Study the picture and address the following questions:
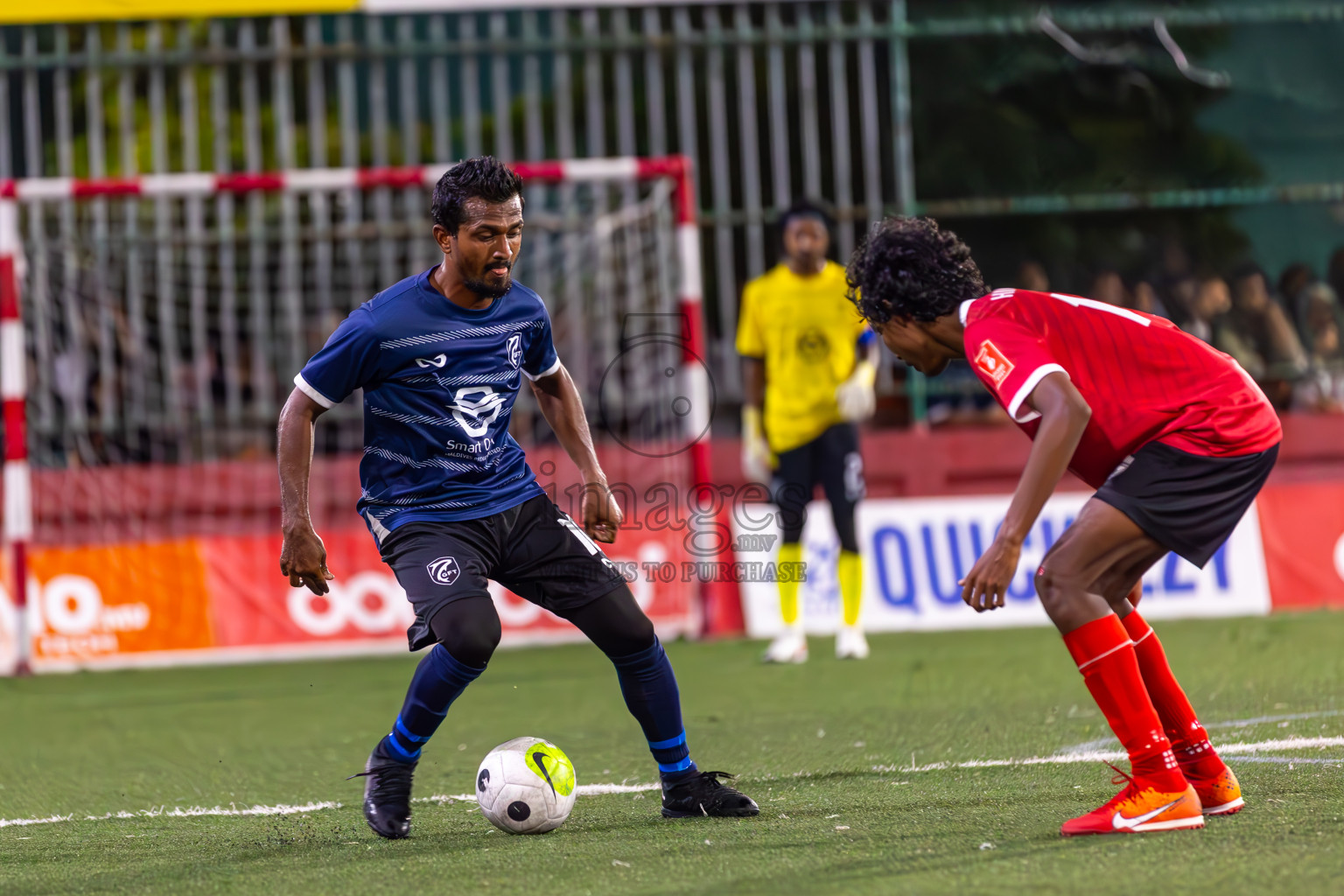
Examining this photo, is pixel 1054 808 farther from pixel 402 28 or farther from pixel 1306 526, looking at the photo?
pixel 402 28

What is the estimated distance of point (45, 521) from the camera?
1052 centimetres

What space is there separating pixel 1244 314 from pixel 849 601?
4692 mm

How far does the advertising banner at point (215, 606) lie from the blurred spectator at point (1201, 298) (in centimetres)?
438

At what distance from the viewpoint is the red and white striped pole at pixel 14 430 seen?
924 centimetres

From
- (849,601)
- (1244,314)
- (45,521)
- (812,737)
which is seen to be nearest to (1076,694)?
(812,737)

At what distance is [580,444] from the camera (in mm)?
4879

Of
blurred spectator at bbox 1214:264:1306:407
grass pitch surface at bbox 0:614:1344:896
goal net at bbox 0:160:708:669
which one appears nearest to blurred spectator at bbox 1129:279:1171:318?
blurred spectator at bbox 1214:264:1306:407

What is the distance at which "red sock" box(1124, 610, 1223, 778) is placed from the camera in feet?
13.7

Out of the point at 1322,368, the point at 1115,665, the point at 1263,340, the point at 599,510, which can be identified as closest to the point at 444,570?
the point at 599,510

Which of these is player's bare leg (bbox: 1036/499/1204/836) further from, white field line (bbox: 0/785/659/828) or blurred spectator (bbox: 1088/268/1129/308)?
blurred spectator (bbox: 1088/268/1129/308)

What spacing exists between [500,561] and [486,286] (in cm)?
78

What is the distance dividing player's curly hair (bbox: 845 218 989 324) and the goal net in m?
5.42

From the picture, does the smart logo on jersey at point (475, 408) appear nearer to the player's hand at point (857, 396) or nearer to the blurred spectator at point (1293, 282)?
the player's hand at point (857, 396)

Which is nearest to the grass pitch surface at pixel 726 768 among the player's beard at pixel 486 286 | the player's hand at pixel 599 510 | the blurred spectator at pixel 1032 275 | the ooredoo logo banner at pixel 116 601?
the ooredoo logo banner at pixel 116 601
